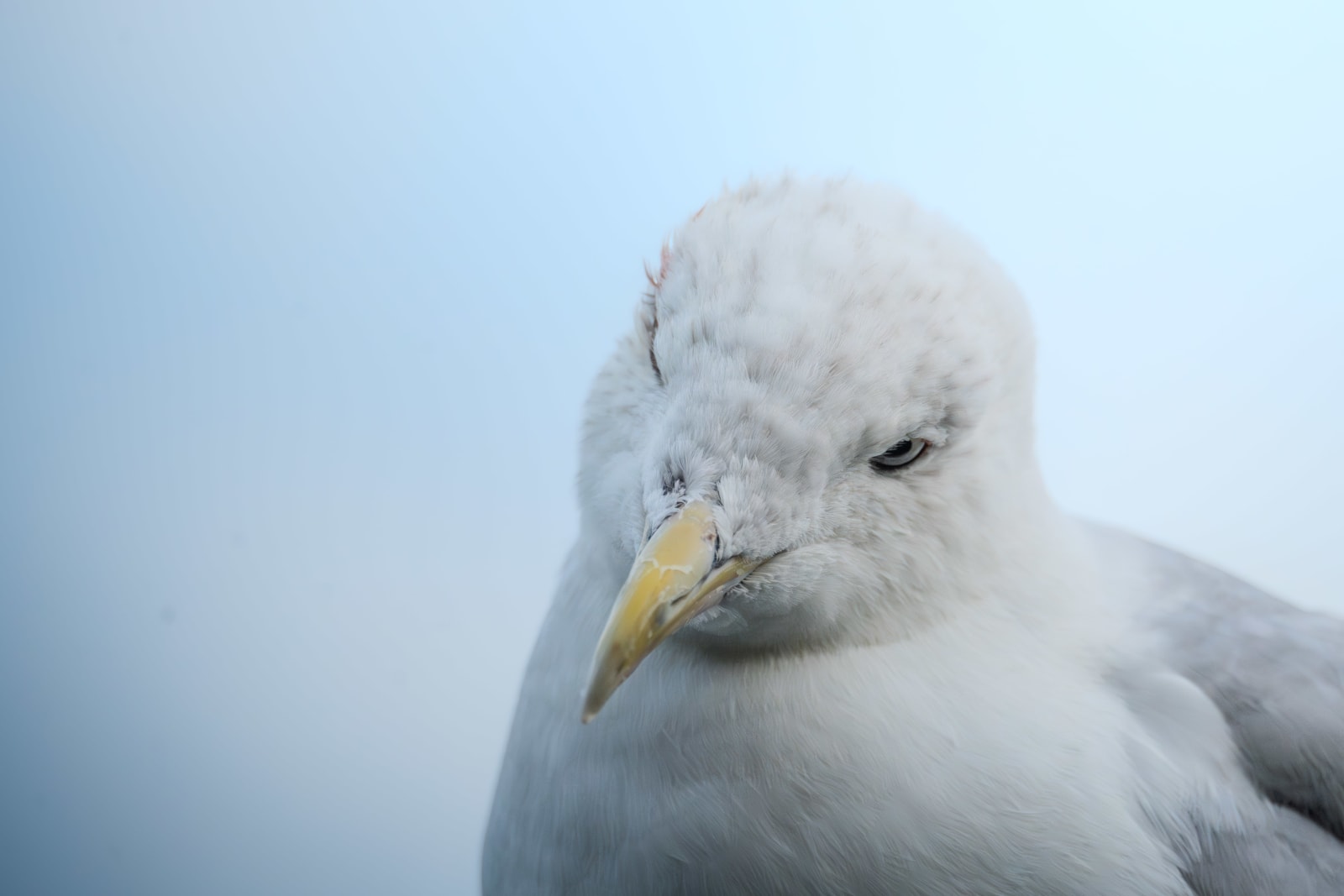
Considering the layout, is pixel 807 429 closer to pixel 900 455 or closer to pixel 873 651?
pixel 900 455

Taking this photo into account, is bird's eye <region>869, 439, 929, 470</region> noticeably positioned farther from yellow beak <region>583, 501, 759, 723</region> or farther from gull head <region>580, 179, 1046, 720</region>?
yellow beak <region>583, 501, 759, 723</region>

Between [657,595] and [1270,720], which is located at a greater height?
[657,595]

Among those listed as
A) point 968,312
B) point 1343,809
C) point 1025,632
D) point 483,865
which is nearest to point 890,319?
point 968,312

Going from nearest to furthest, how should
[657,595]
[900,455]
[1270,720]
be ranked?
[657,595] < [900,455] < [1270,720]

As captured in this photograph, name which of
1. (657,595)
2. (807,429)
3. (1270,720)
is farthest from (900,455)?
(1270,720)

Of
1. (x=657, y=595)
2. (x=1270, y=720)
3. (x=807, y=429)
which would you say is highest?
(x=807, y=429)

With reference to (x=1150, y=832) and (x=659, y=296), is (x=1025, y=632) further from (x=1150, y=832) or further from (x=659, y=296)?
(x=659, y=296)

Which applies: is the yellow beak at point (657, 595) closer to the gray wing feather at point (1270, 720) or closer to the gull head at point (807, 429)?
the gull head at point (807, 429)

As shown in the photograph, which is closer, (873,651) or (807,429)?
(807,429)

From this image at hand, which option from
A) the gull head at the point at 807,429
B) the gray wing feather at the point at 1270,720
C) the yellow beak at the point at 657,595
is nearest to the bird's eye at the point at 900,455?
the gull head at the point at 807,429
